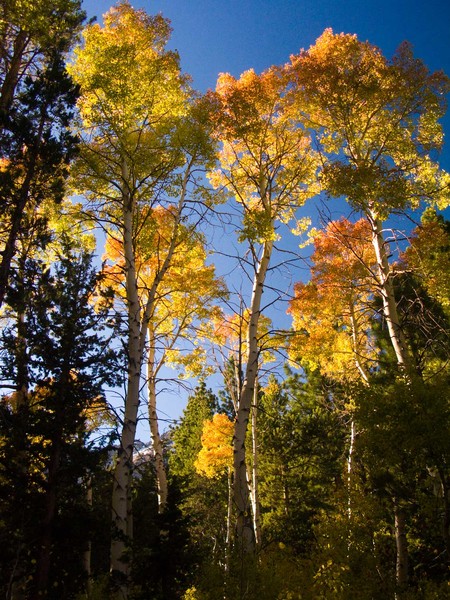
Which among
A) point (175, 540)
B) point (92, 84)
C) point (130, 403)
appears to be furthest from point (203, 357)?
point (92, 84)

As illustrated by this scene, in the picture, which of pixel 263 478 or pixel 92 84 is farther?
pixel 263 478

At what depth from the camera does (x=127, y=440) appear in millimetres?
6238

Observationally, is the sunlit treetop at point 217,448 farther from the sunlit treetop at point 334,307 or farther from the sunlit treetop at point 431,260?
the sunlit treetop at point 431,260

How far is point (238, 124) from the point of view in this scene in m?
8.82

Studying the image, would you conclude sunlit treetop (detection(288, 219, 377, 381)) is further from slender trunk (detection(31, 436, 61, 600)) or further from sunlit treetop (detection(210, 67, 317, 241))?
slender trunk (detection(31, 436, 61, 600))

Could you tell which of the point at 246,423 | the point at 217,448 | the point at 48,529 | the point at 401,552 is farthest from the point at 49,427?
the point at 217,448

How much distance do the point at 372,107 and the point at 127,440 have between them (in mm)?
7645

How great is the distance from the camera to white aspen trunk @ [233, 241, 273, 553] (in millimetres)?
5914

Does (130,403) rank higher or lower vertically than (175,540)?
higher

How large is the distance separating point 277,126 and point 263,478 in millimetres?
16647

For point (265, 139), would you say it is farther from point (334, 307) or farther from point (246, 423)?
point (246, 423)

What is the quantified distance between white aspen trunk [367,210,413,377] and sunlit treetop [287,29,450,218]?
1.95 ft

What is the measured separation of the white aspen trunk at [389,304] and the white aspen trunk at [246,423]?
2.07m

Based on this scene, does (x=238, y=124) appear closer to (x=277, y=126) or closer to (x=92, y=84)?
(x=277, y=126)
